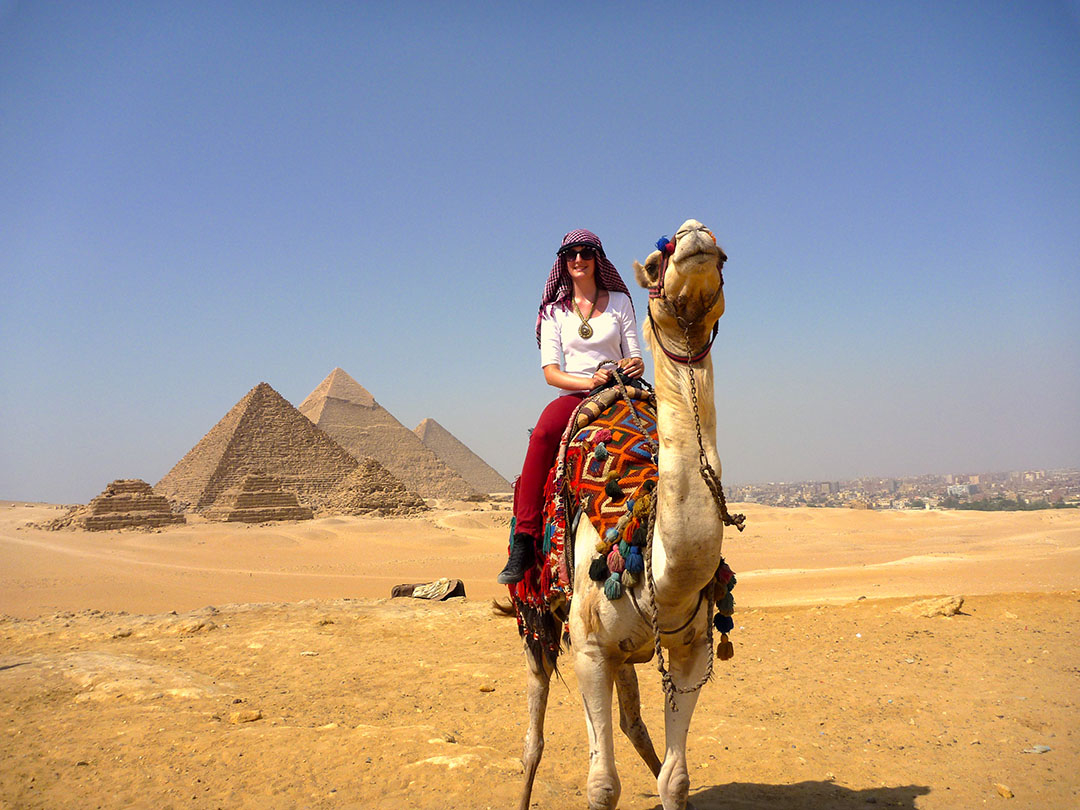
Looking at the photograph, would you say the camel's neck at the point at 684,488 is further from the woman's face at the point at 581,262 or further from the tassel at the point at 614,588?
the woman's face at the point at 581,262

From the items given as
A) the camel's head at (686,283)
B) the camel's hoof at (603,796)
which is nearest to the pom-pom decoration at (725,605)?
the camel's hoof at (603,796)

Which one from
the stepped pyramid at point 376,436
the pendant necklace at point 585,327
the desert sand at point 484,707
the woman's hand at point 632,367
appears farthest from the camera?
the stepped pyramid at point 376,436

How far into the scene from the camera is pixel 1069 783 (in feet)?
13.8

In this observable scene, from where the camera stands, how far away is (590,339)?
146 inches

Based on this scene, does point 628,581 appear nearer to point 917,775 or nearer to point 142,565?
point 917,775

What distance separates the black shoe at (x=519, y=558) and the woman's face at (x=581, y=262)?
1.31 metres

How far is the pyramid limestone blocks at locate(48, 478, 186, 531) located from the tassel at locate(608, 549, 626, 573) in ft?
158

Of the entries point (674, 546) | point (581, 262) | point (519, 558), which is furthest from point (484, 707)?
point (674, 546)

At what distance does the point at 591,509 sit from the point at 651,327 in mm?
807

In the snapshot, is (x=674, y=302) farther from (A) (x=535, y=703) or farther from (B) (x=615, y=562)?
(A) (x=535, y=703)

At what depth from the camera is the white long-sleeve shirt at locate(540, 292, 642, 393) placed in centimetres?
370

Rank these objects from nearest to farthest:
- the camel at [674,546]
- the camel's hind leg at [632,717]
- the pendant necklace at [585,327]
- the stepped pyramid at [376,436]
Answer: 1. the camel at [674,546]
2. the pendant necklace at [585,327]
3. the camel's hind leg at [632,717]
4. the stepped pyramid at [376,436]

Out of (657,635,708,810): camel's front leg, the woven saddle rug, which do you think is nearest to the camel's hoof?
(657,635,708,810): camel's front leg

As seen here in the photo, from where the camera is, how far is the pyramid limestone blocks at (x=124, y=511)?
145ft
